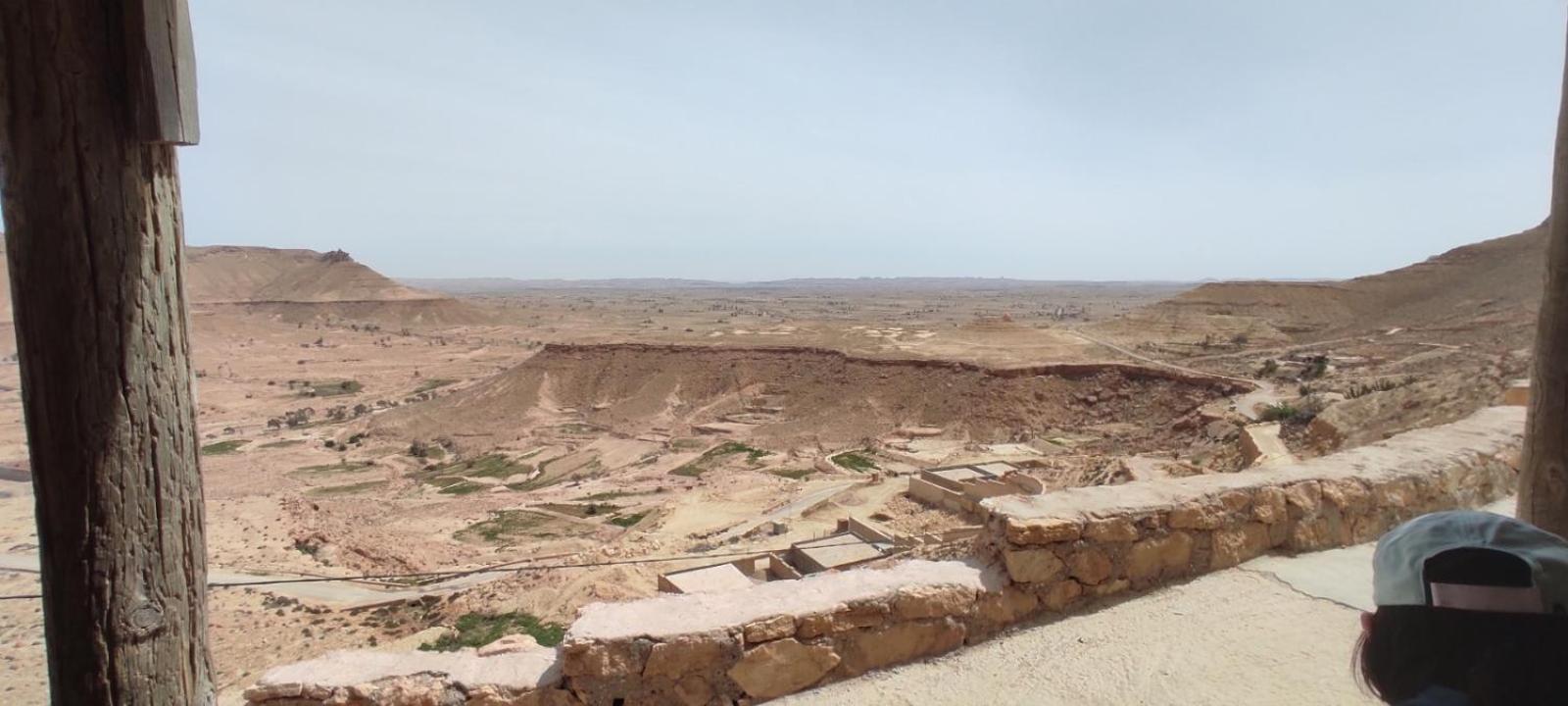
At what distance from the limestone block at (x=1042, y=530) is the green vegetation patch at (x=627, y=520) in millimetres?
16421

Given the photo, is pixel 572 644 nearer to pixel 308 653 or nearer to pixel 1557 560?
pixel 1557 560

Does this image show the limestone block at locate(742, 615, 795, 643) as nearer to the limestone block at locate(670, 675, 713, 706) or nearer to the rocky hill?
the limestone block at locate(670, 675, 713, 706)

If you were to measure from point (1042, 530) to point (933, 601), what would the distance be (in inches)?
32.9

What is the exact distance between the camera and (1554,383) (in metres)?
3.44

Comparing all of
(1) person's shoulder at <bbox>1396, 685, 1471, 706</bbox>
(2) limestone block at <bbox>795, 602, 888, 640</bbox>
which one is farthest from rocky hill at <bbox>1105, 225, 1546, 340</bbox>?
(1) person's shoulder at <bbox>1396, 685, 1471, 706</bbox>

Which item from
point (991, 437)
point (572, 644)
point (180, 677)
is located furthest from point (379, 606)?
point (991, 437)

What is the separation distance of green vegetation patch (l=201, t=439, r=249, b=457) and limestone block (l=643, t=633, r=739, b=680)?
1264 inches

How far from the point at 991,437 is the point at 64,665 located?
25.4 m

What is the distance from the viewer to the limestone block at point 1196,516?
16.4 ft

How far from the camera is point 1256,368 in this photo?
89.5 ft

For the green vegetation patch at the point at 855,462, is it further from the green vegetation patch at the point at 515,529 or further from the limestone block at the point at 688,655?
the limestone block at the point at 688,655

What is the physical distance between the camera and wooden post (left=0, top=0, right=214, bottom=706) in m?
2.10

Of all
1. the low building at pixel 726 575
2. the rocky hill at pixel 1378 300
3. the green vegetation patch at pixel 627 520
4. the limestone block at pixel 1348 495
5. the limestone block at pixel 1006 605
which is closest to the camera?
the limestone block at pixel 1006 605

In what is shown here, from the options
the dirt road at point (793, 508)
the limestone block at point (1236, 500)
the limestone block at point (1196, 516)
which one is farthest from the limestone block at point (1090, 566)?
the dirt road at point (793, 508)
